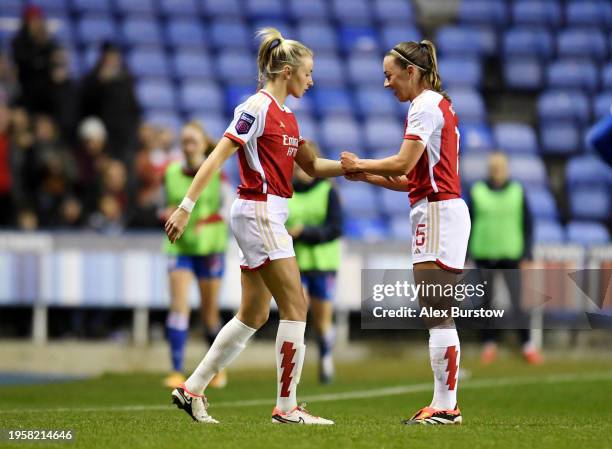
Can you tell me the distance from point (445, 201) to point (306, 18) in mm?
15467

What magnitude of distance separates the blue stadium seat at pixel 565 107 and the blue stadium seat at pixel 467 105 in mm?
1006

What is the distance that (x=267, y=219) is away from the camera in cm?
712

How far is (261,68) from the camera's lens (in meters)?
7.33

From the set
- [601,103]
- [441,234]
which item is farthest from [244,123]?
[601,103]

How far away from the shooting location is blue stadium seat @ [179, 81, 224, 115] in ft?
66.9

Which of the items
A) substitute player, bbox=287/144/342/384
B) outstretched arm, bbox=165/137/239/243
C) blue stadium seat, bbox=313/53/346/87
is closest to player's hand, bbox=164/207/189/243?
outstretched arm, bbox=165/137/239/243

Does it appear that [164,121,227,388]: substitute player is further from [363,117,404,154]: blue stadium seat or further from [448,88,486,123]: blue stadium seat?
[448,88,486,123]: blue stadium seat

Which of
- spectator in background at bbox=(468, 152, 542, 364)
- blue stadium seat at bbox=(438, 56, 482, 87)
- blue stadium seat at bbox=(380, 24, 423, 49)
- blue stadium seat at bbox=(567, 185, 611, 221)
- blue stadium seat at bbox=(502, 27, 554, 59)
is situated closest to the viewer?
spectator in background at bbox=(468, 152, 542, 364)

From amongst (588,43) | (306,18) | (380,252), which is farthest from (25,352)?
(588,43)

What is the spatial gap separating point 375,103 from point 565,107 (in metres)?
3.08

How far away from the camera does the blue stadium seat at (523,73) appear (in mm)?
21734

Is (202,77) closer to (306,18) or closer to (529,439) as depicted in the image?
(306,18)

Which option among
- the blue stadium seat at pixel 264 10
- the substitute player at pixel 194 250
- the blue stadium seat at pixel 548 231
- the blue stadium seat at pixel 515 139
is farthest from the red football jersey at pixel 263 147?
the blue stadium seat at pixel 264 10

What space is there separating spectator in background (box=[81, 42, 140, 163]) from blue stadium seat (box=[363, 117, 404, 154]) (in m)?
3.67
